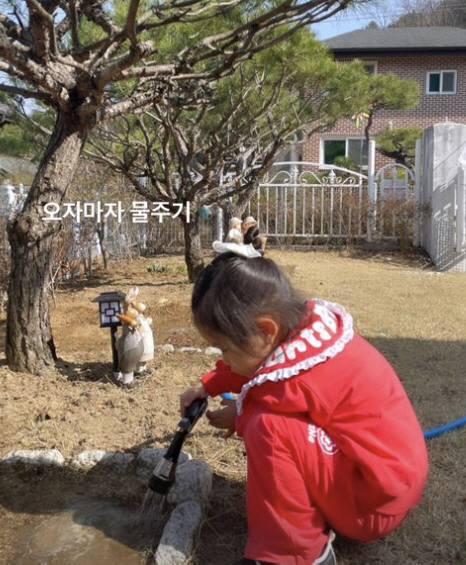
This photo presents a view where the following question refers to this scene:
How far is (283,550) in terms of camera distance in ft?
4.80

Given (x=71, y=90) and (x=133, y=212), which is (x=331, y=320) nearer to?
(x=71, y=90)

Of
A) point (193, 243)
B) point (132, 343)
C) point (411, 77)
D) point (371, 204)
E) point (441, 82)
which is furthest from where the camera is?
point (411, 77)

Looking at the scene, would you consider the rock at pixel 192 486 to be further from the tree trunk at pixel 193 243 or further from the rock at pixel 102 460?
the tree trunk at pixel 193 243

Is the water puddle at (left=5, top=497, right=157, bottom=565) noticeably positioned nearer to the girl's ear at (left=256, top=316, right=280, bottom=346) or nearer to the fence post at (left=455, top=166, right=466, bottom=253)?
Result: the girl's ear at (left=256, top=316, right=280, bottom=346)

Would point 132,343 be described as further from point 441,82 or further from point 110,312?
point 441,82

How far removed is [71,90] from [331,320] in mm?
2172

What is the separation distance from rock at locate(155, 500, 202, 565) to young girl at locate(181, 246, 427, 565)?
0.28m

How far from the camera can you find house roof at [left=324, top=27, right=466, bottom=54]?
18094 millimetres

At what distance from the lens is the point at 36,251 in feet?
10.6

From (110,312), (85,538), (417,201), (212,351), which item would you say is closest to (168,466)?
(85,538)

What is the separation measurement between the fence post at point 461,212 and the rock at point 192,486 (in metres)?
6.74

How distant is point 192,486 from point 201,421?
77 centimetres

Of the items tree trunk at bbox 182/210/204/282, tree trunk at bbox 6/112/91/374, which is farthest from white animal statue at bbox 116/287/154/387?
tree trunk at bbox 182/210/204/282

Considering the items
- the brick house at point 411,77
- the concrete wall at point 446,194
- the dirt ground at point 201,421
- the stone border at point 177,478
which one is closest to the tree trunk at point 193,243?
the dirt ground at point 201,421
